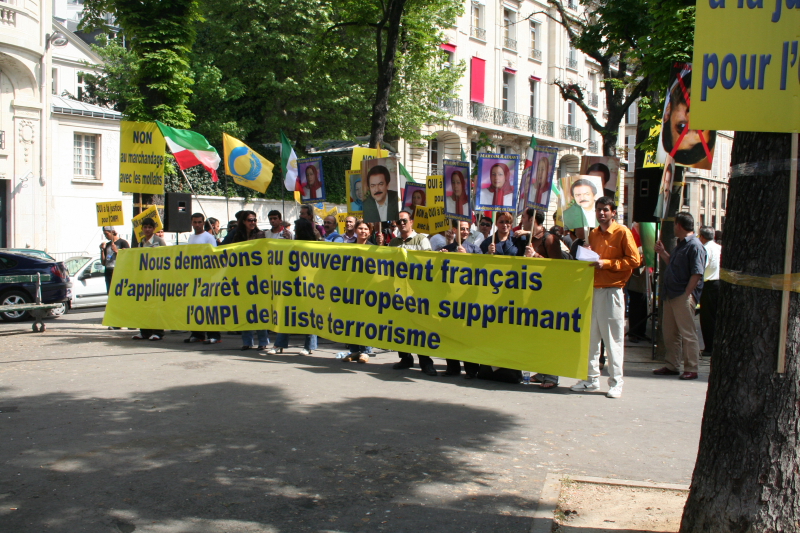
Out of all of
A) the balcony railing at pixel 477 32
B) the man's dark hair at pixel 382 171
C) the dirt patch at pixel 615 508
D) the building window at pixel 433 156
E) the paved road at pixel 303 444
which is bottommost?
the paved road at pixel 303 444

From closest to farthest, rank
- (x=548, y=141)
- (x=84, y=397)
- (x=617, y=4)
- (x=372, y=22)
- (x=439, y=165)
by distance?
(x=84, y=397), (x=617, y=4), (x=372, y=22), (x=439, y=165), (x=548, y=141)

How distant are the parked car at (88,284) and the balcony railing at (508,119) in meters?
26.8

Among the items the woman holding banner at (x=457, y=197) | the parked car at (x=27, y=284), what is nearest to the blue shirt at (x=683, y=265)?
the woman holding banner at (x=457, y=197)

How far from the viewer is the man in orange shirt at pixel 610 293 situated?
25.6ft

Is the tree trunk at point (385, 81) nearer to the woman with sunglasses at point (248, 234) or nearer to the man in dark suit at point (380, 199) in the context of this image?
the man in dark suit at point (380, 199)

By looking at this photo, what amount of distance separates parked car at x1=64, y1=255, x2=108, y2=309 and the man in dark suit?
9.64 m

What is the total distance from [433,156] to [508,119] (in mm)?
6274

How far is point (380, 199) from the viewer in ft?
37.7

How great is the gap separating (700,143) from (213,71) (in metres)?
25.0

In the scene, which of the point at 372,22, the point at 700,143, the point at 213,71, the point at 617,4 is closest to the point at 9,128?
the point at 213,71

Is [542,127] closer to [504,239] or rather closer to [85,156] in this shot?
[85,156]

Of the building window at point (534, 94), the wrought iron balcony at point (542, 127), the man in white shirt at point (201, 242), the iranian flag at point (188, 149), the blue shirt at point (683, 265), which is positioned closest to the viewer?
the blue shirt at point (683, 265)

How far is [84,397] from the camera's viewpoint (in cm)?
749

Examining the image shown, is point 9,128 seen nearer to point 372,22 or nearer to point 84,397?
point 372,22
